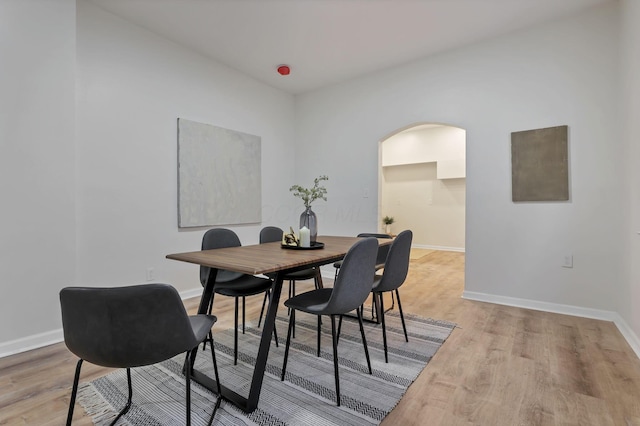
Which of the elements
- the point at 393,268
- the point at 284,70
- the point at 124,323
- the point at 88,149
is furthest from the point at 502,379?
the point at 284,70

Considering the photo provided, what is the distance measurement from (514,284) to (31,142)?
4354mm

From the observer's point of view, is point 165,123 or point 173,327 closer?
point 173,327

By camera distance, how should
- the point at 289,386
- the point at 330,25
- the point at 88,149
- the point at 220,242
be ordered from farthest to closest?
the point at 330,25, the point at 88,149, the point at 220,242, the point at 289,386

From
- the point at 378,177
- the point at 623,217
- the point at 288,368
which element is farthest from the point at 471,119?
the point at 288,368

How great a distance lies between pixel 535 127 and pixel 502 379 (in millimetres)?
2426

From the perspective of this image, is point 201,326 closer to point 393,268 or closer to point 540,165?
point 393,268

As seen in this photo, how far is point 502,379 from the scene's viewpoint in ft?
6.05

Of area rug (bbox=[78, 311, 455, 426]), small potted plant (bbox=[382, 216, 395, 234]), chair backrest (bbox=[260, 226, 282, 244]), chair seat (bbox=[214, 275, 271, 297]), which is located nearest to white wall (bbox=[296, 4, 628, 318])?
area rug (bbox=[78, 311, 455, 426])

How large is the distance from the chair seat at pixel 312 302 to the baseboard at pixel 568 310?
214 cm

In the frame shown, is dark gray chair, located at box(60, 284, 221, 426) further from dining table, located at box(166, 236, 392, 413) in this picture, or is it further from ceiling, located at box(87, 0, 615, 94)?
ceiling, located at box(87, 0, 615, 94)

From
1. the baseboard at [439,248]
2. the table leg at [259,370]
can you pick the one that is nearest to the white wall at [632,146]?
the table leg at [259,370]

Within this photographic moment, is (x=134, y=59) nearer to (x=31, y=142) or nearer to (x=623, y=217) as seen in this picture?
(x=31, y=142)

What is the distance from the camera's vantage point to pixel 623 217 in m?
2.67

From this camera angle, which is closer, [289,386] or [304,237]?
[289,386]
